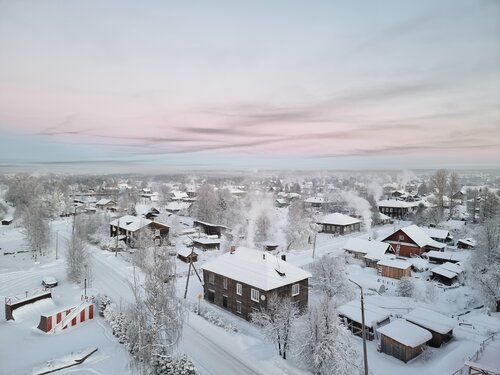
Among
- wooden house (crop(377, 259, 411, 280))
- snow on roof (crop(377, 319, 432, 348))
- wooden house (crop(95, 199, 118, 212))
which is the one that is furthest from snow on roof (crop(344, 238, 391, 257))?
wooden house (crop(95, 199, 118, 212))

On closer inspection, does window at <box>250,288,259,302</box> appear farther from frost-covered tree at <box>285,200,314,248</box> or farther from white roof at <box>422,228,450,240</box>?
white roof at <box>422,228,450,240</box>

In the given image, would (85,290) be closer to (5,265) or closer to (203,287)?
(203,287)

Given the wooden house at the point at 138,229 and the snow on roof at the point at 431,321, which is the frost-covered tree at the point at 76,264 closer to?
the wooden house at the point at 138,229

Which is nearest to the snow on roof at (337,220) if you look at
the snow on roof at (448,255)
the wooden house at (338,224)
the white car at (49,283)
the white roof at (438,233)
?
the wooden house at (338,224)

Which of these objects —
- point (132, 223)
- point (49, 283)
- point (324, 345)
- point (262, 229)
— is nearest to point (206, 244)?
point (262, 229)

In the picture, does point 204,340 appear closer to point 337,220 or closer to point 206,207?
point 206,207

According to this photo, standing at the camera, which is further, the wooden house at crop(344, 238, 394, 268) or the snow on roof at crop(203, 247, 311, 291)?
the wooden house at crop(344, 238, 394, 268)
